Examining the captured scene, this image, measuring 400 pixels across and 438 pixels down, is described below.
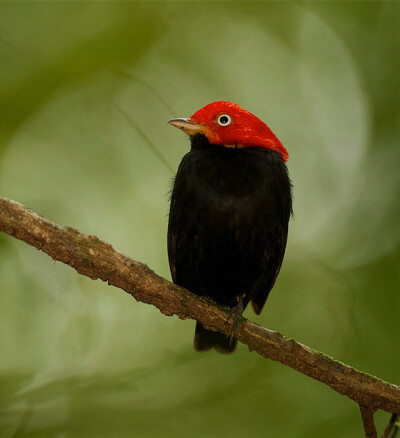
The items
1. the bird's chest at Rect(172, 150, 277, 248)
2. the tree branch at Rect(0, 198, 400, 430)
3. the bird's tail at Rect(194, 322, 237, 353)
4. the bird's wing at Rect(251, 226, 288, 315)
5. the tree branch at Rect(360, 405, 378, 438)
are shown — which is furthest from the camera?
the bird's tail at Rect(194, 322, 237, 353)

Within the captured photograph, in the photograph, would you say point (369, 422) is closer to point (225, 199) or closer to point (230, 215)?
point (230, 215)

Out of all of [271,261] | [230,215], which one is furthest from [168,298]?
[271,261]

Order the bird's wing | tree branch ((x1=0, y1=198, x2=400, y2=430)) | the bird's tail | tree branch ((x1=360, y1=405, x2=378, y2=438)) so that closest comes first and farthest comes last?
tree branch ((x1=0, y1=198, x2=400, y2=430)) < tree branch ((x1=360, y1=405, x2=378, y2=438)) < the bird's wing < the bird's tail

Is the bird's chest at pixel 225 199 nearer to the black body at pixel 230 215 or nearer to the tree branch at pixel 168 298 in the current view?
the black body at pixel 230 215

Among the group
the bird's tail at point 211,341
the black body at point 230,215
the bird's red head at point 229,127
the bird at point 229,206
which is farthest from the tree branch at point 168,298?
the bird's red head at point 229,127

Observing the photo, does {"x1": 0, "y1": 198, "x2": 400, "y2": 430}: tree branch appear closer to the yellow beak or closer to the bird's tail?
the bird's tail

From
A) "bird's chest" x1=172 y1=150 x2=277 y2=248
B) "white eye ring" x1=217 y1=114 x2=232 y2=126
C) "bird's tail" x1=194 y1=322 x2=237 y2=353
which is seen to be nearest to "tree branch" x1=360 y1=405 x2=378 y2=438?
"bird's chest" x1=172 y1=150 x2=277 y2=248

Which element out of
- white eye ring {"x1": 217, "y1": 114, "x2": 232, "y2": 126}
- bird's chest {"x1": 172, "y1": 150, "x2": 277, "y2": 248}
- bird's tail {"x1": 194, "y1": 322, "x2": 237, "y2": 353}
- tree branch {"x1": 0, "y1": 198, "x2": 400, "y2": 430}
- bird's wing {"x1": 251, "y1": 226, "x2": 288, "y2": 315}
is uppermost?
white eye ring {"x1": 217, "y1": 114, "x2": 232, "y2": 126}
